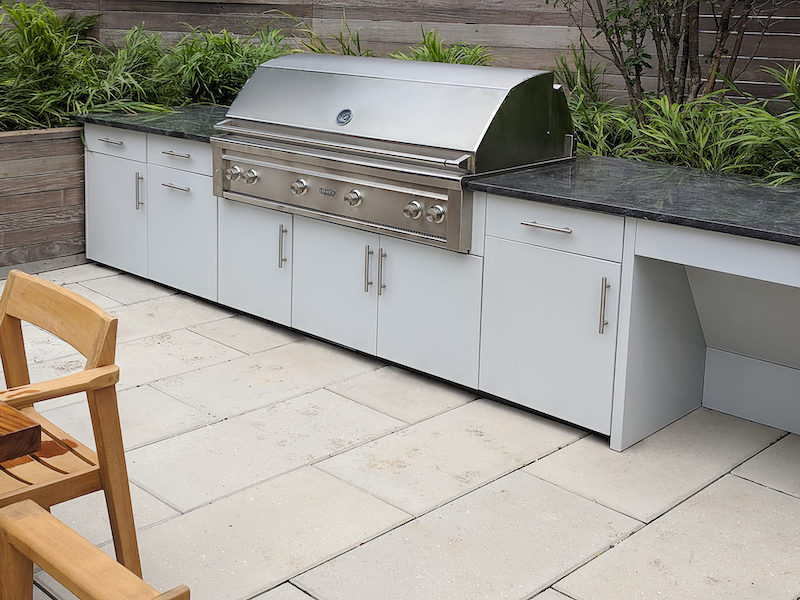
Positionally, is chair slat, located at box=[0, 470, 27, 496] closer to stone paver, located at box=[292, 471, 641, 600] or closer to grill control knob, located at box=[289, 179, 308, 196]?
stone paver, located at box=[292, 471, 641, 600]

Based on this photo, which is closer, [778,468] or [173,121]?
[778,468]

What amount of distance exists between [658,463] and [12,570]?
2085 millimetres

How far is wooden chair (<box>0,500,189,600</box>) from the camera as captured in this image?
3.71 ft

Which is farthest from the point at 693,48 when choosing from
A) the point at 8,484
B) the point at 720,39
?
the point at 8,484

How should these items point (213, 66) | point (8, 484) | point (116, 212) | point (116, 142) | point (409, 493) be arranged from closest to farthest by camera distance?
point (8, 484) < point (409, 493) < point (116, 142) < point (116, 212) < point (213, 66)

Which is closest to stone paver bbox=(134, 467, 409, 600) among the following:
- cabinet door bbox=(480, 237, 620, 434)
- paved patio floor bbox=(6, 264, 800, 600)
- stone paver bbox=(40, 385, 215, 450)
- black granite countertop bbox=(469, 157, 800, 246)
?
paved patio floor bbox=(6, 264, 800, 600)

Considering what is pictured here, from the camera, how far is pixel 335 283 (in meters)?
3.68

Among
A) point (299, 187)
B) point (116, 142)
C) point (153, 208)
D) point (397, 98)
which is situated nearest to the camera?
point (397, 98)

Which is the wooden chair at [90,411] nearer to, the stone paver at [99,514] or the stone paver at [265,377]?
the stone paver at [99,514]

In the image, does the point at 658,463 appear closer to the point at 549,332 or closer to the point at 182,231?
the point at 549,332

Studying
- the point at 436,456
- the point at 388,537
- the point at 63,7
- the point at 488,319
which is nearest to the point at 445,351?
the point at 488,319

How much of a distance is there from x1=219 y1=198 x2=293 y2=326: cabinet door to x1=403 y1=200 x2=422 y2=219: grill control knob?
2.42 feet

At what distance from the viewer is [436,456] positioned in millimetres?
2871

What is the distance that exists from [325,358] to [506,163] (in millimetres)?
1111
